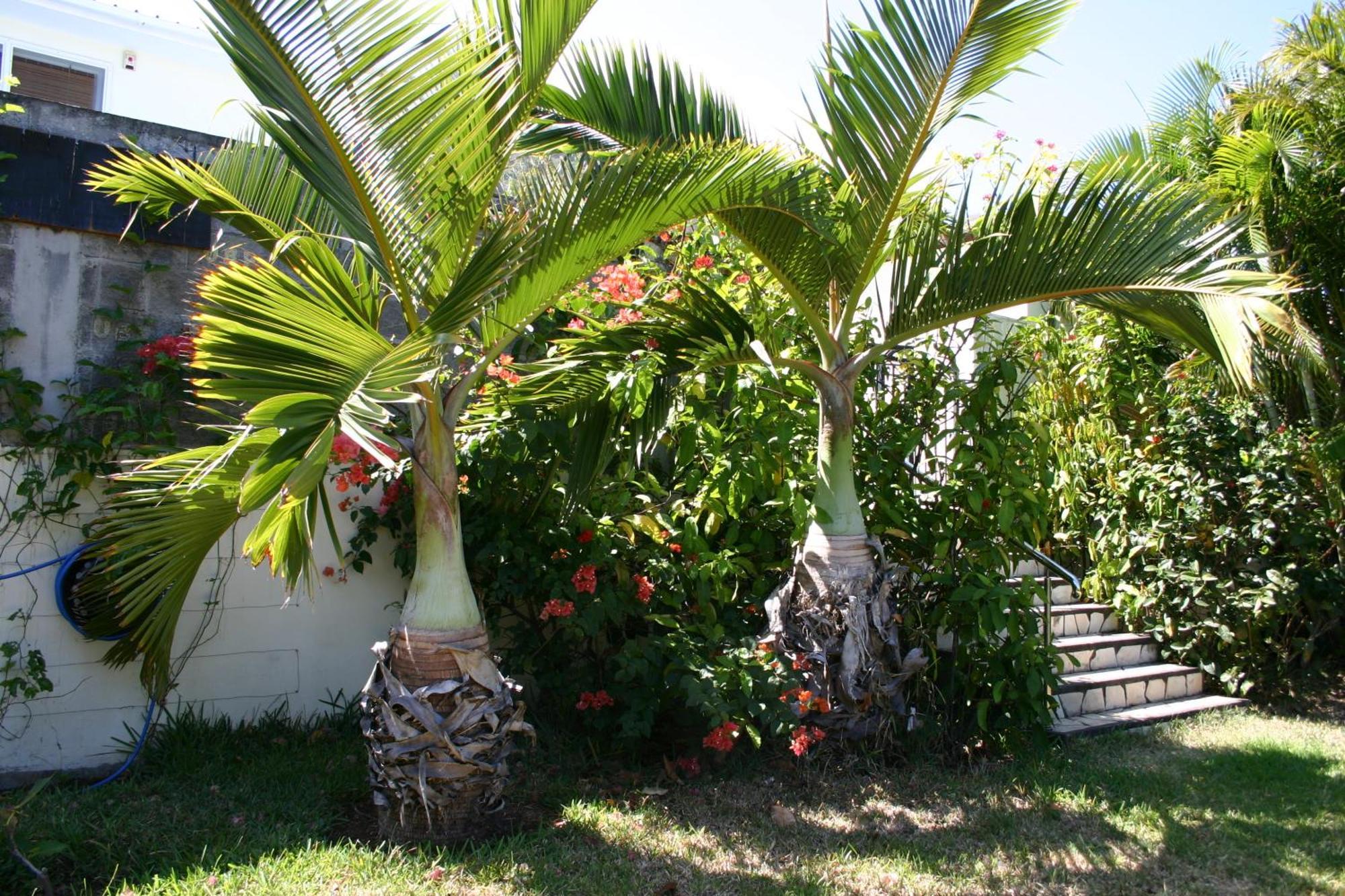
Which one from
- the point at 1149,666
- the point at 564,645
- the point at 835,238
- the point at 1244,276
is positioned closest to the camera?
the point at 1244,276

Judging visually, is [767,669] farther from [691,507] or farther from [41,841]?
[41,841]

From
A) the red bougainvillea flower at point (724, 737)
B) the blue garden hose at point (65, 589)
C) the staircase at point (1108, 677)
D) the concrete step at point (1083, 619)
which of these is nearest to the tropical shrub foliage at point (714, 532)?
the red bougainvillea flower at point (724, 737)

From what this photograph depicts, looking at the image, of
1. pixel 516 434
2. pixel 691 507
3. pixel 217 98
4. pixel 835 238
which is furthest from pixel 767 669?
pixel 217 98

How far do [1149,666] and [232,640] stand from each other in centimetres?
575

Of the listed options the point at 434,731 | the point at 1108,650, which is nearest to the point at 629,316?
the point at 434,731

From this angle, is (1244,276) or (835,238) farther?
(835,238)

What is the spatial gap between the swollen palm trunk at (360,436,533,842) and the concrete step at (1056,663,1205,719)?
3.33 metres

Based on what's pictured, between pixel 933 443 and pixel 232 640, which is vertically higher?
pixel 933 443

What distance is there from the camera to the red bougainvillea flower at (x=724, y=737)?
3.99 metres

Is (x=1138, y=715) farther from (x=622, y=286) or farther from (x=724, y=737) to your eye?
(x=622, y=286)

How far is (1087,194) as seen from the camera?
160 inches

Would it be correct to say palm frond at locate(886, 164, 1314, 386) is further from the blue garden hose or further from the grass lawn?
the blue garden hose

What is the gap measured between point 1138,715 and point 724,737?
3111mm

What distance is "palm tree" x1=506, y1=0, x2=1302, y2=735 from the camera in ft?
13.0
